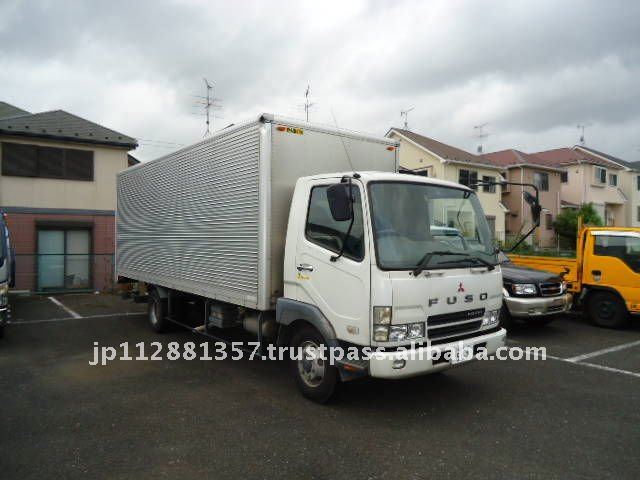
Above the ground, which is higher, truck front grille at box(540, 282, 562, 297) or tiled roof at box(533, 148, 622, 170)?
tiled roof at box(533, 148, 622, 170)

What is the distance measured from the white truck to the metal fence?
11306mm

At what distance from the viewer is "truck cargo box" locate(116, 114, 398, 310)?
5195 mm

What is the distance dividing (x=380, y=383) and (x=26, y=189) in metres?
15.4

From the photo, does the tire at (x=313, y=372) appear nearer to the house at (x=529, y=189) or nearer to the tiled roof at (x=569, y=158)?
the house at (x=529, y=189)

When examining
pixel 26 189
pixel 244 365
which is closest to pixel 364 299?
pixel 244 365

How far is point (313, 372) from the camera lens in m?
4.98

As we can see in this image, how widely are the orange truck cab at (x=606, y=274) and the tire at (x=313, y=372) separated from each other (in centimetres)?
716

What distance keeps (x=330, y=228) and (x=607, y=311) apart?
24.5ft

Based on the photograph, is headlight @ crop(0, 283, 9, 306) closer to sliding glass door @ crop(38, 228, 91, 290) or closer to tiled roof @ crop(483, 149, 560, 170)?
sliding glass door @ crop(38, 228, 91, 290)

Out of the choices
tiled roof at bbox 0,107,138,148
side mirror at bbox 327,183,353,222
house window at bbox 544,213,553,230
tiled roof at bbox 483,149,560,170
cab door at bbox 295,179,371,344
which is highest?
tiled roof at bbox 483,149,560,170

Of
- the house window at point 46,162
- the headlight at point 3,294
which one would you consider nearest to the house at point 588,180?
the house window at point 46,162

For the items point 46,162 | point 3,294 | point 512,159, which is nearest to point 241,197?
point 3,294

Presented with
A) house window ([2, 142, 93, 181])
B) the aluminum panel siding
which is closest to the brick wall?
house window ([2, 142, 93, 181])

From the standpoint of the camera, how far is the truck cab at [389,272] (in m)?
4.24
